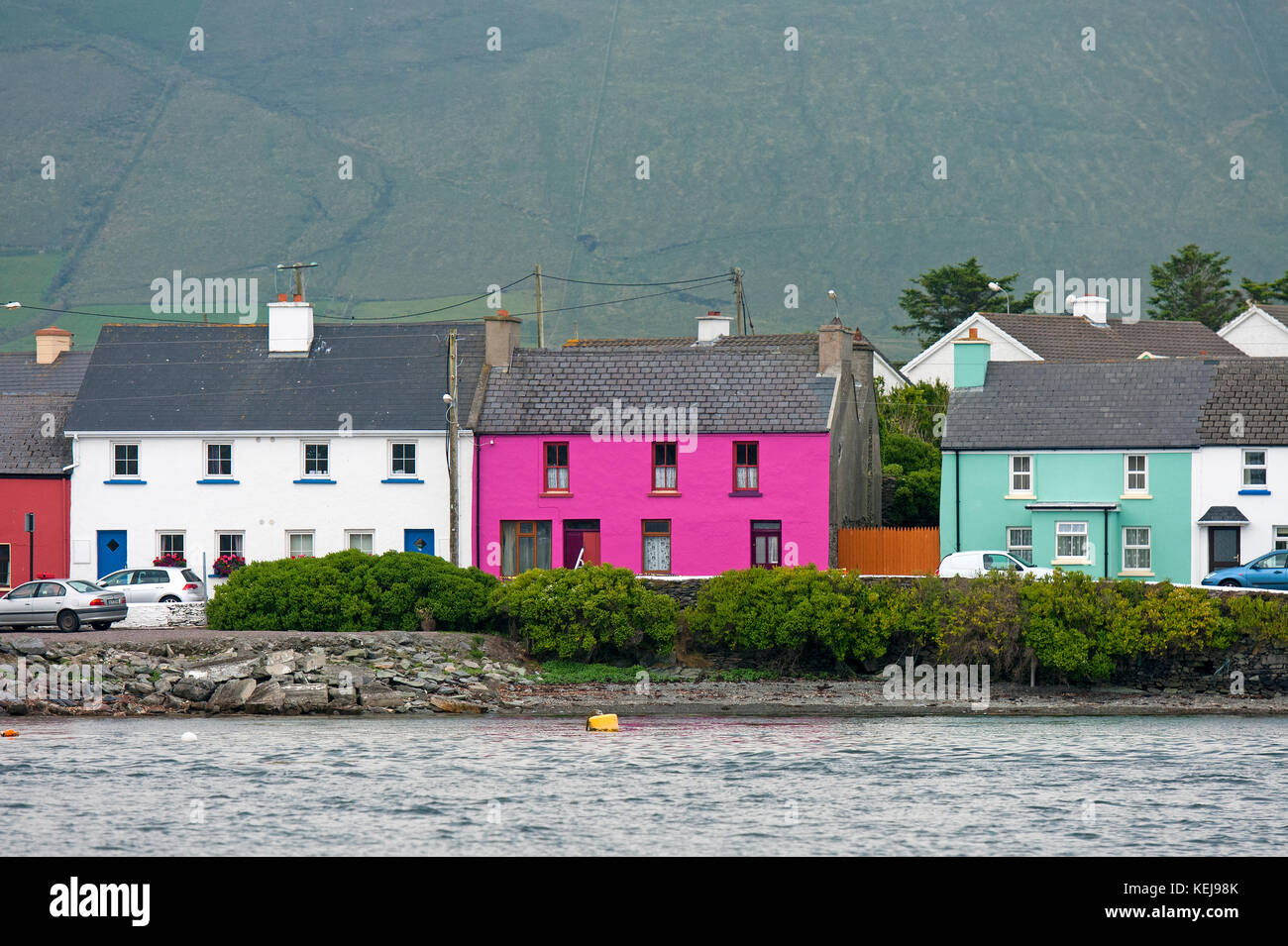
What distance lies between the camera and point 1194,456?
55.2 meters

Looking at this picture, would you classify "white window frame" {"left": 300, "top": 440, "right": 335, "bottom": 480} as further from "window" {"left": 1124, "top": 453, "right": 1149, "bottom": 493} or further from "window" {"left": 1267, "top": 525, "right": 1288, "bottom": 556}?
"window" {"left": 1267, "top": 525, "right": 1288, "bottom": 556}

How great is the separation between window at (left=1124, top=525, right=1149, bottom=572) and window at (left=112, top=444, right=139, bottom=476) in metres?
32.2

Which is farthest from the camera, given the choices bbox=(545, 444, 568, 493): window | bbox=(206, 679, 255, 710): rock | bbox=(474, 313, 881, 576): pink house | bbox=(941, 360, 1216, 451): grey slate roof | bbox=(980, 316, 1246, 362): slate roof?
bbox=(980, 316, 1246, 362): slate roof

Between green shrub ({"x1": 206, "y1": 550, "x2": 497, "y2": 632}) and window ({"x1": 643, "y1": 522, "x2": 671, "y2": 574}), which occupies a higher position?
window ({"x1": 643, "y1": 522, "x2": 671, "y2": 574})

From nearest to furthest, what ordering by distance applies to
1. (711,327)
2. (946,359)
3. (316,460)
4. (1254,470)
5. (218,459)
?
(1254,470) → (316,460) → (218,459) → (711,327) → (946,359)

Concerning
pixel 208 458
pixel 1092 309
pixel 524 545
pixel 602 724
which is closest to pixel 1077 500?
pixel 524 545

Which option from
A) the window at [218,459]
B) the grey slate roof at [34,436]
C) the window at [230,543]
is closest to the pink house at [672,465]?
the window at [230,543]

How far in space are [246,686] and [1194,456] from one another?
1168 inches

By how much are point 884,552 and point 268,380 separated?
2153 cm

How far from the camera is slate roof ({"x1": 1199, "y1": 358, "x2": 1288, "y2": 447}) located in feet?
180

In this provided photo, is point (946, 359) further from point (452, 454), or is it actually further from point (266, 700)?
point (266, 700)

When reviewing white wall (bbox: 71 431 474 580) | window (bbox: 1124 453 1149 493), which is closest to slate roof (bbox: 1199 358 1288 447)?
window (bbox: 1124 453 1149 493)

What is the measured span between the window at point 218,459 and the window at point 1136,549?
2907cm

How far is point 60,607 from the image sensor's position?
48.6 metres
